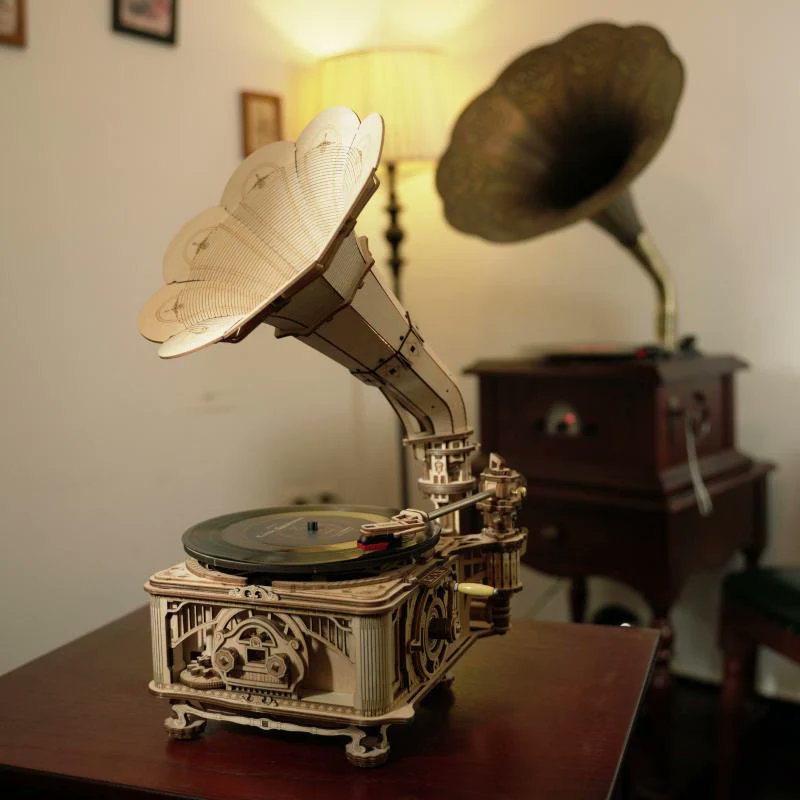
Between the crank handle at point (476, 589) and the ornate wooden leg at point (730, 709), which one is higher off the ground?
the crank handle at point (476, 589)

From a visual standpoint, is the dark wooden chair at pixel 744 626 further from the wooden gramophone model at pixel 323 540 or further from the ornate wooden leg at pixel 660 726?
the wooden gramophone model at pixel 323 540

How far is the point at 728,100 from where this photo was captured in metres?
2.25

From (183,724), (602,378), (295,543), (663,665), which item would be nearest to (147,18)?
(602,378)

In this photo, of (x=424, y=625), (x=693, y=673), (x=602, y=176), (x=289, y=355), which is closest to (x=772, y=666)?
(x=693, y=673)

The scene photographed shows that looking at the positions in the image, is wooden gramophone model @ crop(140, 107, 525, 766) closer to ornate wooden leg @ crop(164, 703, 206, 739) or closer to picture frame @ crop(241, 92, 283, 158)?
ornate wooden leg @ crop(164, 703, 206, 739)

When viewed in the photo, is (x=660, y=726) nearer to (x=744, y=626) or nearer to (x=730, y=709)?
(x=730, y=709)

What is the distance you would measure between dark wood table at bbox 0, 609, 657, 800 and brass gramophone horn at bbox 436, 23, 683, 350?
1.01 meters

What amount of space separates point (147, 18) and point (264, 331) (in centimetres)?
74

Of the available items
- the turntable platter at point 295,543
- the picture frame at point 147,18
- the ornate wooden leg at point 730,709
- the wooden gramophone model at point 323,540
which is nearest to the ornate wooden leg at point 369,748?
the wooden gramophone model at point 323,540

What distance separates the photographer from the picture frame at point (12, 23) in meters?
1.69

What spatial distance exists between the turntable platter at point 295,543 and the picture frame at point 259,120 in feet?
4.24

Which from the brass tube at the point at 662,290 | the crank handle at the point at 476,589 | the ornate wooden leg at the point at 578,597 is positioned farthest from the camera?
the ornate wooden leg at the point at 578,597

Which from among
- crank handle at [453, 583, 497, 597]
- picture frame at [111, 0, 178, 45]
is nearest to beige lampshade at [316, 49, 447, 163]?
picture frame at [111, 0, 178, 45]

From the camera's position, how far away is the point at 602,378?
6.26 feet
